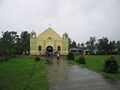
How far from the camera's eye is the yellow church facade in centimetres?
7088

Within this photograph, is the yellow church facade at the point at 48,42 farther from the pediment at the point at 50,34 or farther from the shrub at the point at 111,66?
the shrub at the point at 111,66

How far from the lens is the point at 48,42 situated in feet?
233

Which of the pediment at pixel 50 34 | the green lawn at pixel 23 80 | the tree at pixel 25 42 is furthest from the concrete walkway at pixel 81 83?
the tree at pixel 25 42

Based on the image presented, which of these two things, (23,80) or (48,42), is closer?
(23,80)

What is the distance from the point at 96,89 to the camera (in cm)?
1131

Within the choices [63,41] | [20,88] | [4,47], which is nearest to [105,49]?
[63,41]

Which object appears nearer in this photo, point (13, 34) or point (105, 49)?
point (13, 34)

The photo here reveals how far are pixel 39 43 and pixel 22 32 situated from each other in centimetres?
2678

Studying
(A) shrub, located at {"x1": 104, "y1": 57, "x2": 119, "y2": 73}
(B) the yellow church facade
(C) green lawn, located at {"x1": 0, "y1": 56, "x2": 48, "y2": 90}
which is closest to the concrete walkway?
(C) green lawn, located at {"x1": 0, "y1": 56, "x2": 48, "y2": 90}

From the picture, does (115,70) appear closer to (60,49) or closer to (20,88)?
(20,88)

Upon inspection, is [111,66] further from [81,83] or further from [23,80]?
[23,80]

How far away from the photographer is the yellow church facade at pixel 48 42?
7088 cm

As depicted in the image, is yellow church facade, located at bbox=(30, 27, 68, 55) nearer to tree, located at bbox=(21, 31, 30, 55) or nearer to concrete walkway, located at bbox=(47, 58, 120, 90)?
tree, located at bbox=(21, 31, 30, 55)

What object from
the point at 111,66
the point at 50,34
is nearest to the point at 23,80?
the point at 111,66
